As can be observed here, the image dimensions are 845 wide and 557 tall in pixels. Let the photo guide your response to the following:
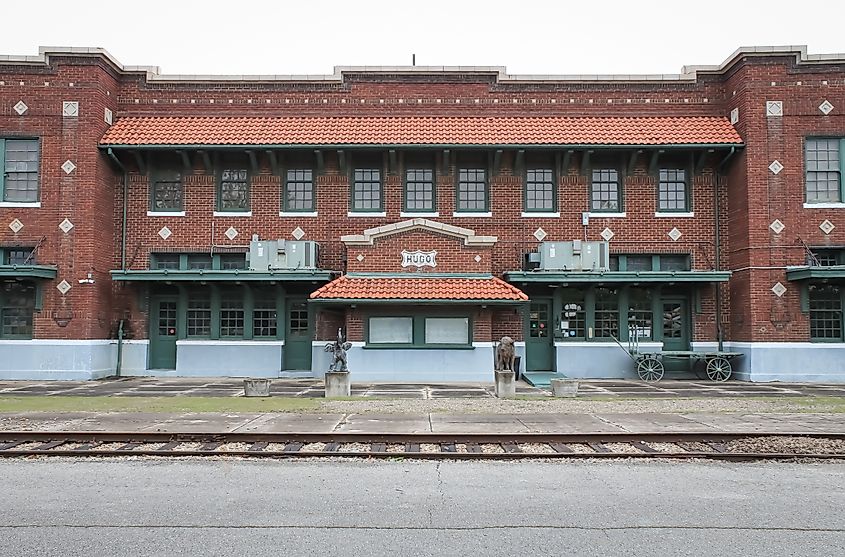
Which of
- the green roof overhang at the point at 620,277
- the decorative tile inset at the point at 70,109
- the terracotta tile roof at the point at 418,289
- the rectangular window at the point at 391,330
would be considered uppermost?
the decorative tile inset at the point at 70,109

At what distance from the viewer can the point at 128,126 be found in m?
23.0

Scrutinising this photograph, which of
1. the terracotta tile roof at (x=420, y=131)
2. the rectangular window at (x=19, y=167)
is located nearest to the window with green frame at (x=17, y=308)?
the rectangular window at (x=19, y=167)

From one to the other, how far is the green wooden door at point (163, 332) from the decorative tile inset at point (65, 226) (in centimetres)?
319

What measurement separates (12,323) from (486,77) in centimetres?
1616

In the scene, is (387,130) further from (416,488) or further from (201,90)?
(416,488)

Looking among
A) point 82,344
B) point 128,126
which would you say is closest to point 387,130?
point 128,126

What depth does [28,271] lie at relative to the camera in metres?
21.1

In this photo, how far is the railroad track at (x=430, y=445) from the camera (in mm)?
10305

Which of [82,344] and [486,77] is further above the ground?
[486,77]

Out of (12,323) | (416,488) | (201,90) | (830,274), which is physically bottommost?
(416,488)

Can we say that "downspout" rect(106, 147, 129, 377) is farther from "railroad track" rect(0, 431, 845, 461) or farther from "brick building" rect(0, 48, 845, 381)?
"railroad track" rect(0, 431, 845, 461)

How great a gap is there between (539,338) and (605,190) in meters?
5.05

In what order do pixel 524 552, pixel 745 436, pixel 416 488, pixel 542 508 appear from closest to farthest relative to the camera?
pixel 524 552 → pixel 542 508 → pixel 416 488 → pixel 745 436

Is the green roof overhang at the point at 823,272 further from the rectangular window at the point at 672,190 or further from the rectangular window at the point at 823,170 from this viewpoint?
the rectangular window at the point at 672,190
